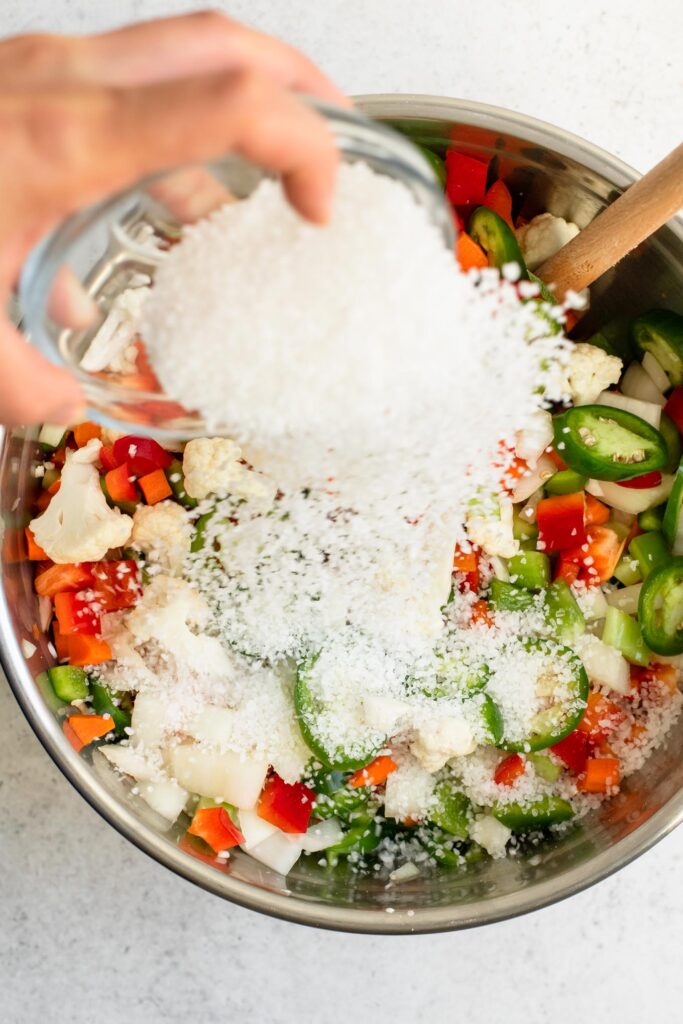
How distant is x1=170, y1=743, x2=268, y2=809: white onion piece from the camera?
1.78m

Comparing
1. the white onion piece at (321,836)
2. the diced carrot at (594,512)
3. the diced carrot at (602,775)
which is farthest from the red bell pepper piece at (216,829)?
the diced carrot at (594,512)

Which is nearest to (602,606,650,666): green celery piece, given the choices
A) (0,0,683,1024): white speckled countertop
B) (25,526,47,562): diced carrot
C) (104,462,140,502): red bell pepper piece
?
(0,0,683,1024): white speckled countertop

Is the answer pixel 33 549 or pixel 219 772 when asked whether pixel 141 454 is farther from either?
pixel 219 772

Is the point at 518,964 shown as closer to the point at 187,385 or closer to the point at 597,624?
the point at 597,624

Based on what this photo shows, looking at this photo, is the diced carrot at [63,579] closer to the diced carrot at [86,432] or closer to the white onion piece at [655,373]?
the diced carrot at [86,432]

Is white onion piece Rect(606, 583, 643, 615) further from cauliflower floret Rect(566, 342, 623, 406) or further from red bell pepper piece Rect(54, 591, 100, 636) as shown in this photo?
red bell pepper piece Rect(54, 591, 100, 636)

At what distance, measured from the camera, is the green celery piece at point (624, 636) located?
185 cm

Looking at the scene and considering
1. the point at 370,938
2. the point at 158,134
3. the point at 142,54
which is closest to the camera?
the point at 158,134

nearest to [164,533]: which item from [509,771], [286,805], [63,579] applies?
[63,579]

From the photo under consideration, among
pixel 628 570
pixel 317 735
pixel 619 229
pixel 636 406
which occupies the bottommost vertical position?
pixel 317 735

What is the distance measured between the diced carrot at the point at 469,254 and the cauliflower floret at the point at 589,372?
0.24 metres

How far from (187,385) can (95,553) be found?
2.00 ft

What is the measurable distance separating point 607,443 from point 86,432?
988mm

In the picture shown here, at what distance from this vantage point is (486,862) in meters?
1.84
